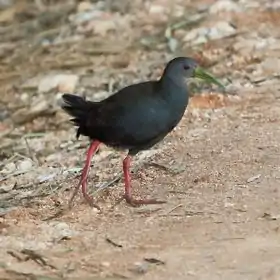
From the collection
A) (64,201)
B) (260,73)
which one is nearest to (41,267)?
(64,201)

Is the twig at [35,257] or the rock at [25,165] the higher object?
the twig at [35,257]

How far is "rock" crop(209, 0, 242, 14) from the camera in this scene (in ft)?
24.7

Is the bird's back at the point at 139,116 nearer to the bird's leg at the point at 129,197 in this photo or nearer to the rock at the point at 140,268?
the bird's leg at the point at 129,197

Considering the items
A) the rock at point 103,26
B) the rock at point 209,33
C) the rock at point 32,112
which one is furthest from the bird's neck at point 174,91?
the rock at point 103,26

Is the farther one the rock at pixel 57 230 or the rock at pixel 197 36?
the rock at pixel 197 36

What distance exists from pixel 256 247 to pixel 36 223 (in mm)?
968

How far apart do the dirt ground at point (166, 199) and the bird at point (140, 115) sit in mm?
179

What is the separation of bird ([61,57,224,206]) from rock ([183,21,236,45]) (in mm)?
2803

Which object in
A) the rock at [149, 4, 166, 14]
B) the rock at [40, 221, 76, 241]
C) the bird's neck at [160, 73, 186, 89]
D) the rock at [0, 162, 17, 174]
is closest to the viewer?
the rock at [40, 221, 76, 241]

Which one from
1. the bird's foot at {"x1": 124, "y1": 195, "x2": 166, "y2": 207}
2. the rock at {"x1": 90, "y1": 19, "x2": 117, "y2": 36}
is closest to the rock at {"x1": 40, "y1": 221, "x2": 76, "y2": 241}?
the bird's foot at {"x1": 124, "y1": 195, "x2": 166, "y2": 207}

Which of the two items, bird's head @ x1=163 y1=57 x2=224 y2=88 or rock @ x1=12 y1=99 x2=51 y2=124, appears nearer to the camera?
bird's head @ x1=163 y1=57 x2=224 y2=88

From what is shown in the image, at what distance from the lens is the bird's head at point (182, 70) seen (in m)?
4.14

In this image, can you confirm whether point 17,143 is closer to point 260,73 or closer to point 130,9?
point 260,73

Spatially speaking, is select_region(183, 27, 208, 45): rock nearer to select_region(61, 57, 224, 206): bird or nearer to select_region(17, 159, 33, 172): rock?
select_region(17, 159, 33, 172): rock
